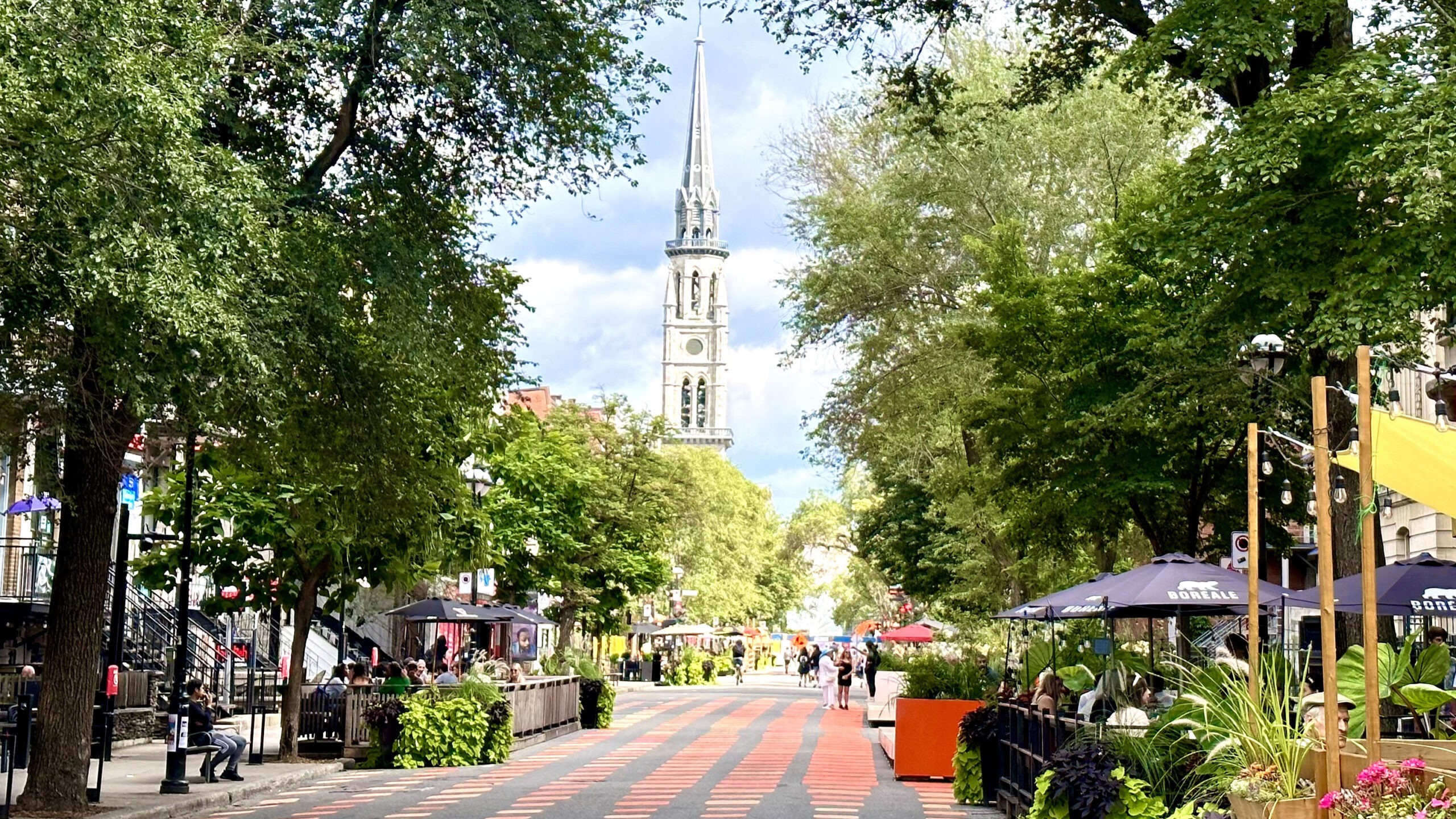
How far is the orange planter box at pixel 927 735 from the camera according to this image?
2380 cm

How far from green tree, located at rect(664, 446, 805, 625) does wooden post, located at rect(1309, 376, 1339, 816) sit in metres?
59.3

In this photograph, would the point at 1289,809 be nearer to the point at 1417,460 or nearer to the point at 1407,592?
the point at 1417,460

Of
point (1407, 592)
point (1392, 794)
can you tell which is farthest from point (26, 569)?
point (1392, 794)

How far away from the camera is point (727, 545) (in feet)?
338

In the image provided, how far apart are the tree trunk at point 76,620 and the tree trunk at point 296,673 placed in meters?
8.02

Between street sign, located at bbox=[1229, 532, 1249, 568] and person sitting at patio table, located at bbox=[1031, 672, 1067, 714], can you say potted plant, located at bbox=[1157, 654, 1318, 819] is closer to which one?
person sitting at patio table, located at bbox=[1031, 672, 1067, 714]

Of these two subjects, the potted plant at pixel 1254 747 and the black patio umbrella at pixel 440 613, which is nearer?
the potted plant at pixel 1254 747

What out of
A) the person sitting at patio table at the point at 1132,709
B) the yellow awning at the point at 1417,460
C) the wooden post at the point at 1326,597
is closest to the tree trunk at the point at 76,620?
the person sitting at patio table at the point at 1132,709

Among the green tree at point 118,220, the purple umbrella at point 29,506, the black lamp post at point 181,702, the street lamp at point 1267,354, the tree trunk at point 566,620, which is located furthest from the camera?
the tree trunk at point 566,620

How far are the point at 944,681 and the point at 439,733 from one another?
8118 millimetres

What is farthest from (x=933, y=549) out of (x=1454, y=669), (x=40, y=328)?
(x=40, y=328)

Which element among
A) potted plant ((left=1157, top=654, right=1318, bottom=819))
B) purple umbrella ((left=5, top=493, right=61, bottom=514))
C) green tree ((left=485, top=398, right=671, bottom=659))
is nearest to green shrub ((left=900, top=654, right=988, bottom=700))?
potted plant ((left=1157, top=654, right=1318, bottom=819))

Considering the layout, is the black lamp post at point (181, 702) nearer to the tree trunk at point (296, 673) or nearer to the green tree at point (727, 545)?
the tree trunk at point (296, 673)

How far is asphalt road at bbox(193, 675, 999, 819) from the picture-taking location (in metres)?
19.0
